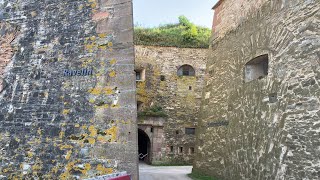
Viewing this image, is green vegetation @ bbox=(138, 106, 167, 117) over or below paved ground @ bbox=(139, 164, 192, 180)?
over

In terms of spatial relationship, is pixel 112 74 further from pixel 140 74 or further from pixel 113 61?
pixel 140 74

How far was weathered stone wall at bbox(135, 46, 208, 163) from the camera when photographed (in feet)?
55.1

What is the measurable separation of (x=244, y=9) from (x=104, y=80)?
5.29 metres

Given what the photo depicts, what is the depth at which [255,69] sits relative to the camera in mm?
8633

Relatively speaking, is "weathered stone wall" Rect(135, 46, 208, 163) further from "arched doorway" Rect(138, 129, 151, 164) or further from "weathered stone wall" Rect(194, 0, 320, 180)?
"weathered stone wall" Rect(194, 0, 320, 180)

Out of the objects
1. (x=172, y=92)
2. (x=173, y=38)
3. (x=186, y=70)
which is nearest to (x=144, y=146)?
(x=172, y=92)

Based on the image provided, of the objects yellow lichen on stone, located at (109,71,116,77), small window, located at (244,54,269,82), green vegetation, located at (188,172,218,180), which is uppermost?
small window, located at (244,54,269,82)

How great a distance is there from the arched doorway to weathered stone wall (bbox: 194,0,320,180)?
6.56 metres

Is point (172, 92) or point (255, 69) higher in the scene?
point (172, 92)

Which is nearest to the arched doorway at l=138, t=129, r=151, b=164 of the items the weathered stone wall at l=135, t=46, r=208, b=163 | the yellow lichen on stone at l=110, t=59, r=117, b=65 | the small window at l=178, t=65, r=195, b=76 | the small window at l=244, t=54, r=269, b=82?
the weathered stone wall at l=135, t=46, r=208, b=163

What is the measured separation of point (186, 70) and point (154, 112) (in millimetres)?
3408

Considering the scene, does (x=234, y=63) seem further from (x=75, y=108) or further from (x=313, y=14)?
(x=75, y=108)

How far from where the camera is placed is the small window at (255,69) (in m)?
8.50

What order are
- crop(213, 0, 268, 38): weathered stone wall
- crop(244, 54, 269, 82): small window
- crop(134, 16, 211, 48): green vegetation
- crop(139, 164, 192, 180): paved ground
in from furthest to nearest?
crop(134, 16, 211, 48): green vegetation → crop(139, 164, 192, 180): paved ground → crop(213, 0, 268, 38): weathered stone wall → crop(244, 54, 269, 82): small window
